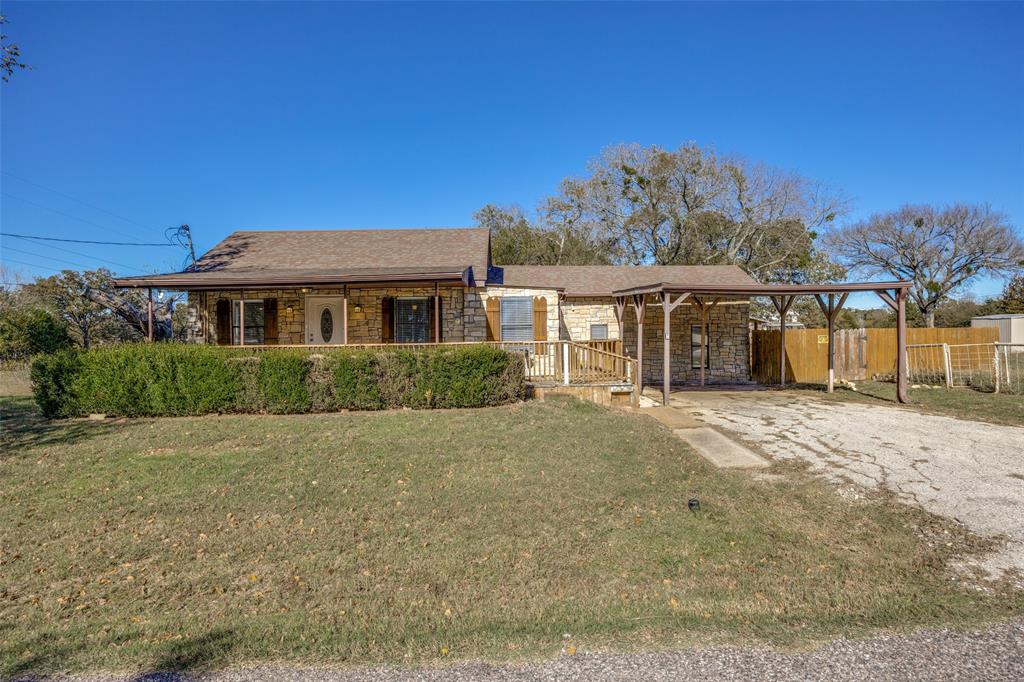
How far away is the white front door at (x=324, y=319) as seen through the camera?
1448 centimetres

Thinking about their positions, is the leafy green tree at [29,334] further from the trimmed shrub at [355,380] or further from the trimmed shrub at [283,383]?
the trimmed shrub at [355,380]

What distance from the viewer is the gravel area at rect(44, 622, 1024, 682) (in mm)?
2715

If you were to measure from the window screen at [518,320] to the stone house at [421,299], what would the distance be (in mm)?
27

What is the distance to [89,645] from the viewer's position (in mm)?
3125

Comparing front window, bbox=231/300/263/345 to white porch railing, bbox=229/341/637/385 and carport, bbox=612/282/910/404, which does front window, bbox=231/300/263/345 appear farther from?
carport, bbox=612/282/910/404

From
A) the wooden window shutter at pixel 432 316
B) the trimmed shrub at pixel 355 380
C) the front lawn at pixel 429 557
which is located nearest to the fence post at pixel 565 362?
the trimmed shrub at pixel 355 380

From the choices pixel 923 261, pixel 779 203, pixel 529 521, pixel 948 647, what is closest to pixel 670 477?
pixel 529 521

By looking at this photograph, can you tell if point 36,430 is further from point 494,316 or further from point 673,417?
point 673,417

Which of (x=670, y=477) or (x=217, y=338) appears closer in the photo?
(x=670, y=477)

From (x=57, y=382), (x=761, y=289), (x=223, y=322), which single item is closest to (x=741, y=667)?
(x=761, y=289)

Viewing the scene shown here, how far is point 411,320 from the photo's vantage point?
14578 mm

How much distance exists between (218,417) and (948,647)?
1025 centimetres

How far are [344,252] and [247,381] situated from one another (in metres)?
7.26

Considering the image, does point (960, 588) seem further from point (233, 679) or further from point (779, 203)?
point (779, 203)
